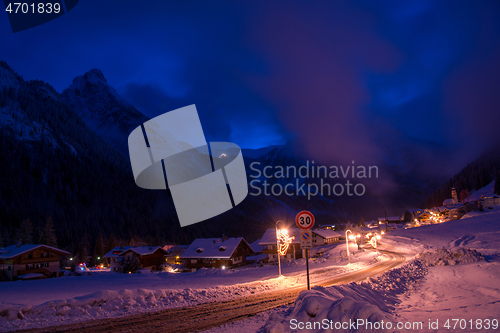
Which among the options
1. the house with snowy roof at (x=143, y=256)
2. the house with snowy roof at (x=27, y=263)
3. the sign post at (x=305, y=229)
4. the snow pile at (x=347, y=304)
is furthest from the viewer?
the house with snowy roof at (x=143, y=256)

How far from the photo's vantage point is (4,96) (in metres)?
188

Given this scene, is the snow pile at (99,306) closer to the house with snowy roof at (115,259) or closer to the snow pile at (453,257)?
the snow pile at (453,257)

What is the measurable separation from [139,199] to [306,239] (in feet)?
577

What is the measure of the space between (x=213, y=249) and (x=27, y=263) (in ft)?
117

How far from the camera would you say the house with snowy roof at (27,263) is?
47375mm

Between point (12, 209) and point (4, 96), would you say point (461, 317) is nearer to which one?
point (12, 209)

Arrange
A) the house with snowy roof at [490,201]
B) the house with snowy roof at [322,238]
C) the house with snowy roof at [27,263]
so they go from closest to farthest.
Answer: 1. the house with snowy roof at [27,263]
2. the house with snowy roof at [322,238]
3. the house with snowy roof at [490,201]

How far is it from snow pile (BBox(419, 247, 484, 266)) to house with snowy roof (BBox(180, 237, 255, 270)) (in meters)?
37.4

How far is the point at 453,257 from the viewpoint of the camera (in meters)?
23.7

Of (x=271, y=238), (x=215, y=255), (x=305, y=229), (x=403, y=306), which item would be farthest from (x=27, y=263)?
(x=403, y=306)

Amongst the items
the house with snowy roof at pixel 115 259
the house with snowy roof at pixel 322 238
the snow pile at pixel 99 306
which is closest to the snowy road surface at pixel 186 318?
the snow pile at pixel 99 306

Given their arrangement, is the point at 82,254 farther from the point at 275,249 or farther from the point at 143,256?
the point at 275,249

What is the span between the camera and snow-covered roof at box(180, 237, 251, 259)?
54.6m

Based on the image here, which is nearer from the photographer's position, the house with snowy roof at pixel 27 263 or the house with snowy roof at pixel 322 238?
the house with snowy roof at pixel 27 263
